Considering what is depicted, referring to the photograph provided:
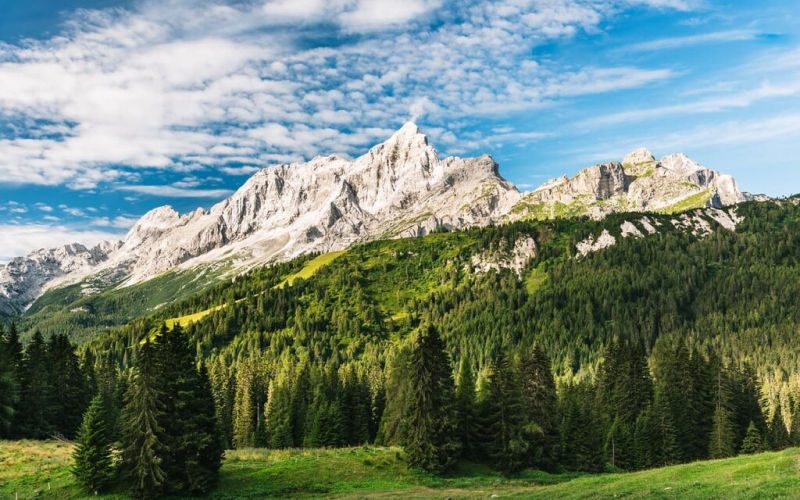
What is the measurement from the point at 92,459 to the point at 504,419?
46.0 metres

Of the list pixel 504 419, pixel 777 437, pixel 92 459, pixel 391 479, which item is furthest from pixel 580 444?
pixel 92 459

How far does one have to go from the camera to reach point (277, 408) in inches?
4156

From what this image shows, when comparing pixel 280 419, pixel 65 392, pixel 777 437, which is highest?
pixel 65 392

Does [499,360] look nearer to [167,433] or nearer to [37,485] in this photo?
[167,433]

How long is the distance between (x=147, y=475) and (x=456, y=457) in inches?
1346

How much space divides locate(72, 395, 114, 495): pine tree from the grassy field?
145 cm

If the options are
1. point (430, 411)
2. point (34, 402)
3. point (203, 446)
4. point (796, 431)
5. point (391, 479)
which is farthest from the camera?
point (796, 431)

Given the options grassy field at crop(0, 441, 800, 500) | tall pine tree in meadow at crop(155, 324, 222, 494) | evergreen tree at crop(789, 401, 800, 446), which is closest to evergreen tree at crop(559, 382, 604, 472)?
grassy field at crop(0, 441, 800, 500)

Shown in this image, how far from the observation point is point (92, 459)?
5194 centimetres

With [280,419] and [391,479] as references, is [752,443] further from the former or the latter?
[280,419]

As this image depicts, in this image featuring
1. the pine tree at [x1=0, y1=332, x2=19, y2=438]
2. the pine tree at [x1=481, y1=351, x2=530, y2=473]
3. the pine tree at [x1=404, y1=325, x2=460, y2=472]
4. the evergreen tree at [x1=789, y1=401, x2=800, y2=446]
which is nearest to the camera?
the pine tree at [x1=404, y1=325, x2=460, y2=472]

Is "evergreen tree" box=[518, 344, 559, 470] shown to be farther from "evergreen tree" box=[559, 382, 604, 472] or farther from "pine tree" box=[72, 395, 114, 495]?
"pine tree" box=[72, 395, 114, 495]

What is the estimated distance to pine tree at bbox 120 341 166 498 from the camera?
169ft

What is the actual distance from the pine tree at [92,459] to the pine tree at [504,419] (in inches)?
1695
